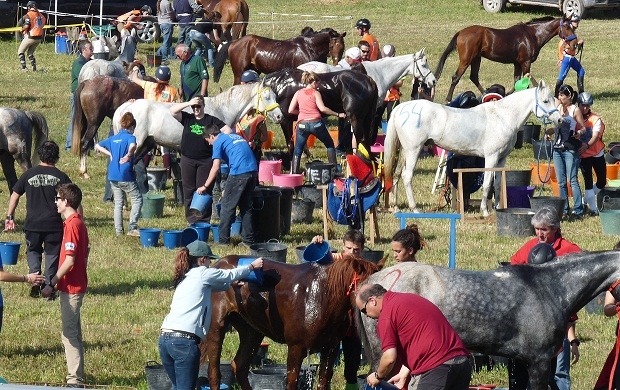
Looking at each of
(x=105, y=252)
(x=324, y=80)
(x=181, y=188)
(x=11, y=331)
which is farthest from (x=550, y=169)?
(x=11, y=331)

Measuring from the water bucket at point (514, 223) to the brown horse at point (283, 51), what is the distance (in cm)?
922

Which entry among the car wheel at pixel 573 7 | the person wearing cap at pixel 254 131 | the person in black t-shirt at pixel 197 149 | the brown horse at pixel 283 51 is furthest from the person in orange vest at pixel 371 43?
the car wheel at pixel 573 7

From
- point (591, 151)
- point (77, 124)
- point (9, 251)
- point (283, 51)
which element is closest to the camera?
point (9, 251)

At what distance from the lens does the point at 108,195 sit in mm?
16969

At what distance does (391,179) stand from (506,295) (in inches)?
312

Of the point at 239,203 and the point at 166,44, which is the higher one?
the point at 166,44

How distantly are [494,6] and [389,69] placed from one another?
62.5 ft

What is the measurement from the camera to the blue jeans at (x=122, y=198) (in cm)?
1427

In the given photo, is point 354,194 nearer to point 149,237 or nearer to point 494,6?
point 149,237

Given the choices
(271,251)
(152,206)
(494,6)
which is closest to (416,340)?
(271,251)

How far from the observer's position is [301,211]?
1580cm

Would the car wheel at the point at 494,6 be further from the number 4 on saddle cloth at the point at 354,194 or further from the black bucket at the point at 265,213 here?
the number 4 on saddle cloth at the point at 354,194

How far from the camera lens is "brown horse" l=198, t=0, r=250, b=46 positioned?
31203 mm

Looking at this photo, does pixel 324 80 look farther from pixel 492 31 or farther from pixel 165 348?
pixel 165 348
